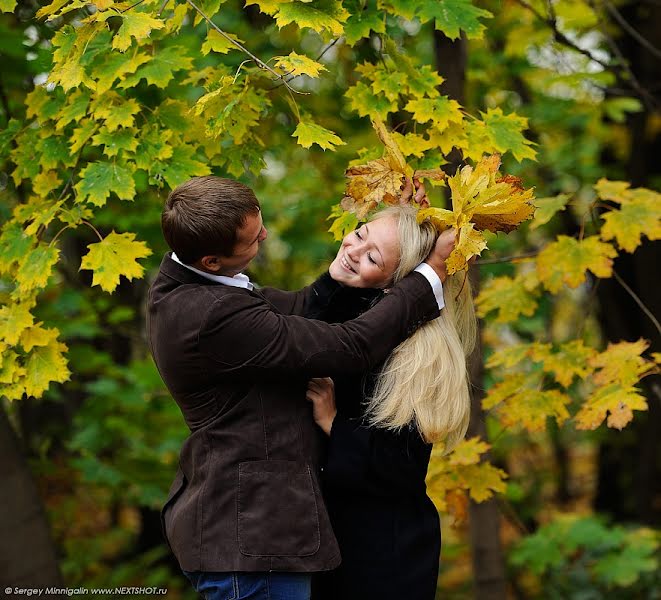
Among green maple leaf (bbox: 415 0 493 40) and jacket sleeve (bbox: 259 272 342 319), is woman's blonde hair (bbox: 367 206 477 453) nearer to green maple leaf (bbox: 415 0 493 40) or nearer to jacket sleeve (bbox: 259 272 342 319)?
jacket sleeve (bbox: 259 272 342 319)

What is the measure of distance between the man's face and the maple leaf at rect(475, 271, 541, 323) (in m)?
1.54

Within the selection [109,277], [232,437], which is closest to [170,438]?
[109,277]

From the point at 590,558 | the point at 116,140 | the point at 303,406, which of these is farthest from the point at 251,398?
the point at 590,558

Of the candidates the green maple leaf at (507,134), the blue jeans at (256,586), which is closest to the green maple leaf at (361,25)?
the green maple leaf at (507,134)

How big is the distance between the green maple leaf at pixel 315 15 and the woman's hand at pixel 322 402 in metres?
1.04

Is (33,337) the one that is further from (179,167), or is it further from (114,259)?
(179,167)

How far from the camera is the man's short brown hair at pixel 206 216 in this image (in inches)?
81.2

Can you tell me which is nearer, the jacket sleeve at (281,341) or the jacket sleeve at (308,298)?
the jacket sleeve at (281,341)

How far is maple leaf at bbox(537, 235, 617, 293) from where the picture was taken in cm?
316

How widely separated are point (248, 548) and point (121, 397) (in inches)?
116

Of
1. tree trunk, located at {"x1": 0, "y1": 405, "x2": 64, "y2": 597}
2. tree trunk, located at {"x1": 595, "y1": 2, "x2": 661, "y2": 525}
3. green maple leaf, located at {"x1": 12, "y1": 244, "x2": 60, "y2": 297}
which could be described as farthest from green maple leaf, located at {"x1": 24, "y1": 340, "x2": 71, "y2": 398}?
tree trunk, located at {"x1": 595, "y1": 2, "x2": 661, "y2": 525}

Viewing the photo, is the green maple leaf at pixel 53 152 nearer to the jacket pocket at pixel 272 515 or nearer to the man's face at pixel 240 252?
the man's face at pixel 240 252

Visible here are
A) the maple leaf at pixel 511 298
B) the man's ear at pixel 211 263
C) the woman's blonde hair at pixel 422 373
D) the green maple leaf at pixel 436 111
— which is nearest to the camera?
the man's ear at pixel 211 263

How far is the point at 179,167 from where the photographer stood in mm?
2658
